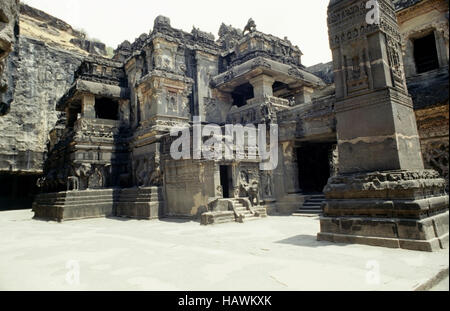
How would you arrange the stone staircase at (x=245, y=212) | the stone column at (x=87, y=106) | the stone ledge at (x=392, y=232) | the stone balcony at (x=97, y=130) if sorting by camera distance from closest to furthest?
the stone ledge at (x=392, y=232) < the stone staircase at (x=245, y=212) < the stone balcony at (x=97, y=130) < the stone column at (x=87, y=106)

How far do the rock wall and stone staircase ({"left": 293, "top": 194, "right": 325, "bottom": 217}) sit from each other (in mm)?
21557

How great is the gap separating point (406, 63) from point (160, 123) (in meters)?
10.6

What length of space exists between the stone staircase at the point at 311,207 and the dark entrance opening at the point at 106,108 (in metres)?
13.0

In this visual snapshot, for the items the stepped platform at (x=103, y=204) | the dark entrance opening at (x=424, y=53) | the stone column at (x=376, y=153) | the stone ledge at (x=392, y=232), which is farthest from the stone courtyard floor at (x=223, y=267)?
the dark entrance opening at (x=424, y=53)

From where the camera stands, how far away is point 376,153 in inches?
208

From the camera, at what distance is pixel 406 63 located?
10.9 m

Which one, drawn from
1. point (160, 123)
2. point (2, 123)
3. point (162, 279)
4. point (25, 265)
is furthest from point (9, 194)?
point (162, 279)

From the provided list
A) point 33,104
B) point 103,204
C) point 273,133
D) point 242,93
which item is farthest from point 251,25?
point 33,104

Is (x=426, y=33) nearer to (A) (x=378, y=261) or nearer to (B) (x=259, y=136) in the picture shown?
(B) (x=259, y=136)

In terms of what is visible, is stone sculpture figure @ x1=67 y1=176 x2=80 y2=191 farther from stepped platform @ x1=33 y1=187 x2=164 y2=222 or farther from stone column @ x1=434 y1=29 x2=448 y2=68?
stone column @ x1=434 y1=29 x2=448 y2=68

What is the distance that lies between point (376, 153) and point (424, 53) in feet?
28.5

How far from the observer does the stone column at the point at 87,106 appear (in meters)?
15.9

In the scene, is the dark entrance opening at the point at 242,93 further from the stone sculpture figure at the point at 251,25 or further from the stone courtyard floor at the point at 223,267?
the stone courtyard floor at the point at 223,267

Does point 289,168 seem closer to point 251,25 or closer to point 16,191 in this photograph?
point 251,25
